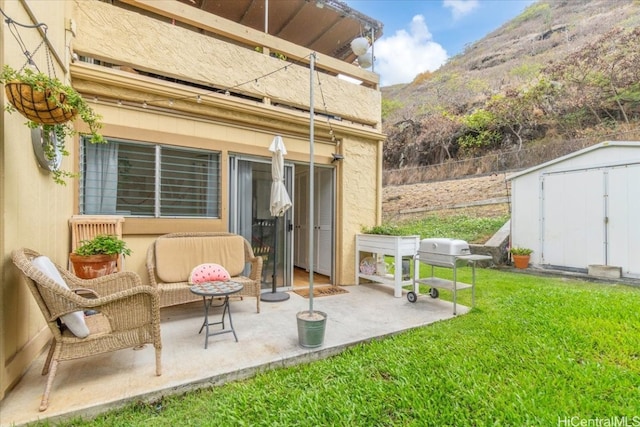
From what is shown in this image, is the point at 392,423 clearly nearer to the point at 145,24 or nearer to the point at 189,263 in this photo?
the point at 189,263

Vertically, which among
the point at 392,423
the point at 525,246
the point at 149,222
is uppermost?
the point at 149,222

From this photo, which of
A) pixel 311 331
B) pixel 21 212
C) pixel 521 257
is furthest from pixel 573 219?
pixel 21 212

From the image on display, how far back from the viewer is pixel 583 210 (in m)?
6.91

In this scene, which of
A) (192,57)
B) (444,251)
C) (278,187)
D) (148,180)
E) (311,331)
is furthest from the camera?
(278,187)

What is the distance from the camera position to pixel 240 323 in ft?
12.4

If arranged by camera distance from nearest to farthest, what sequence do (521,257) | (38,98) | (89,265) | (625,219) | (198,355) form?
(38,98), (198,355), (89,265), (625,219), (521,257)

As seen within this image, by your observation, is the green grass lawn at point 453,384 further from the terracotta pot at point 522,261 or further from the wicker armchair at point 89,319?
the terracotta pot at point 522,261

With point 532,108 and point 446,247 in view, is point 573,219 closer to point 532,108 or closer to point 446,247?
point 446,247

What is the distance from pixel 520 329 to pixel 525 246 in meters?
5.47

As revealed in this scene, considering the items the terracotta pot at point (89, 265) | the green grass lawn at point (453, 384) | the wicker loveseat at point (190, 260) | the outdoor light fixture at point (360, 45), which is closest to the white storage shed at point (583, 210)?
the green grass lawn at point (453, 384)

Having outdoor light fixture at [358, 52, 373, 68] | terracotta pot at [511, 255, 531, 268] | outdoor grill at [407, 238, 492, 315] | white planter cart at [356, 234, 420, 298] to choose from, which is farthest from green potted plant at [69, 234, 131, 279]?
terracotta pot at [511, 255, 531, 268]

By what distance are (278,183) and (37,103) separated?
2.94 meters

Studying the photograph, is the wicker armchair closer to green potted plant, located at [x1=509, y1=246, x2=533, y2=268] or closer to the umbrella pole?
the umbrella pole

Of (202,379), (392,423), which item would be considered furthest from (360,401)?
(202,379)
